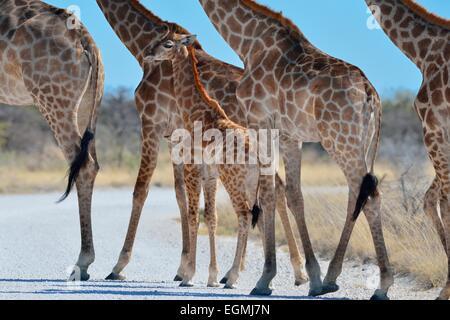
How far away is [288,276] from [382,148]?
22.2 metres

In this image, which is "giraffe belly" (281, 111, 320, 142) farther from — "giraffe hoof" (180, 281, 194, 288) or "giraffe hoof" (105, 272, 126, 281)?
"giraffe hoof" (105, 272, 126, 281)

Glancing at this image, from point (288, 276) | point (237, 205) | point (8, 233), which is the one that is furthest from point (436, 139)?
point (8, 233)

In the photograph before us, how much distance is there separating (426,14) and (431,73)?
799 millimetres

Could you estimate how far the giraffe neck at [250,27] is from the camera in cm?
1224

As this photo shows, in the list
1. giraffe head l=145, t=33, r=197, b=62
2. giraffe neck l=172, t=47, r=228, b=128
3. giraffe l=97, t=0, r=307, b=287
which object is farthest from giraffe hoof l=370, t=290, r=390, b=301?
giraffe head l=145, t=33, r=197, b=62

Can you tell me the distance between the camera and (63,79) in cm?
1243

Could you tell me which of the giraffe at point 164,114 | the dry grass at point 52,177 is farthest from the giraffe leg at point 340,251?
the dry grass at point 52,177

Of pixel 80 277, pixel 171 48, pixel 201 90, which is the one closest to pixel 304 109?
pixel 201 90

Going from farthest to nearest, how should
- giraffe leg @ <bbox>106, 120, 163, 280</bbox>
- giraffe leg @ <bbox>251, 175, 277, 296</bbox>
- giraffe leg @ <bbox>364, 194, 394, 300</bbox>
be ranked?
giraffe leg @ <bbox>106, 120, 163, 280</bbox>, giraffe leg @ <bbox>251, 175, 277, 296</bbox>, giraffe leg @ <bbox>364, 194, 394, 300</bbox>

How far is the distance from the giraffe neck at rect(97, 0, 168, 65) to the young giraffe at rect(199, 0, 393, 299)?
1.28 metres

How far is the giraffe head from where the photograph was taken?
12438 millimetres

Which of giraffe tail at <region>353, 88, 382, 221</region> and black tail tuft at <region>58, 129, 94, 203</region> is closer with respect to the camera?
giraffe tail at <region>353, 88, 382, 221</region>

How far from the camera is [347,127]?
1080 cm
